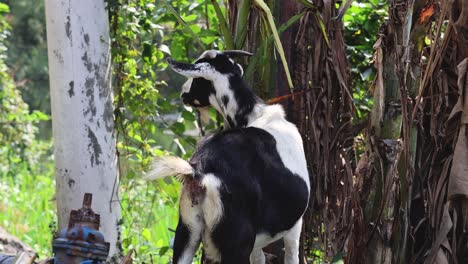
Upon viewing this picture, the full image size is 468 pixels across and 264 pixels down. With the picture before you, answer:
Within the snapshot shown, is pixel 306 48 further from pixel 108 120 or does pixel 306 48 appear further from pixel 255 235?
pixel 255 235

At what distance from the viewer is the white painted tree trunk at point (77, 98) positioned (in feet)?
15.2

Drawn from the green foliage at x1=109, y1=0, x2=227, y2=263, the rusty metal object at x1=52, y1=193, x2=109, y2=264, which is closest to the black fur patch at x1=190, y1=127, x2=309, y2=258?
the rusty metal object at x1=52, y1=193, x2=109, y2=264

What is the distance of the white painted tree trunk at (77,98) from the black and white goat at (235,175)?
0.62m

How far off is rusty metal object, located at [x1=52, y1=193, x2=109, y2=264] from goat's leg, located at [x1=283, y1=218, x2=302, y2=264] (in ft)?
4.08

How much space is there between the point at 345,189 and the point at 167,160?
1.57 meters

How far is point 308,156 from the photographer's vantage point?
16.4 feet

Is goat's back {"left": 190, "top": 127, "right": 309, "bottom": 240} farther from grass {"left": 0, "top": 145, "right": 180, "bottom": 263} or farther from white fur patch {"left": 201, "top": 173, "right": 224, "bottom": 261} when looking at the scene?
grass {"left": 0, "top": 145, "right": 180, "bottom": 263}

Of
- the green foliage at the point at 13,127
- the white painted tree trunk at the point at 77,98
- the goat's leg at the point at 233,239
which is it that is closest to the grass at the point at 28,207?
the green foliage at the point at 13,127

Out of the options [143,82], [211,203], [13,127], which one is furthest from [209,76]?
[13,127]

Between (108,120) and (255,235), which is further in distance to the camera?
(108,120)

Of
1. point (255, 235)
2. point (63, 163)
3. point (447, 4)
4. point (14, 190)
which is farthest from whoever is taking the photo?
point (14, 190)

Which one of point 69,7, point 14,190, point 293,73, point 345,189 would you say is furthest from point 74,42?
point 14,190

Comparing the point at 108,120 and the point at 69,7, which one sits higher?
the point at 69,7

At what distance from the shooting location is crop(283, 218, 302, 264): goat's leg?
4211 mm
